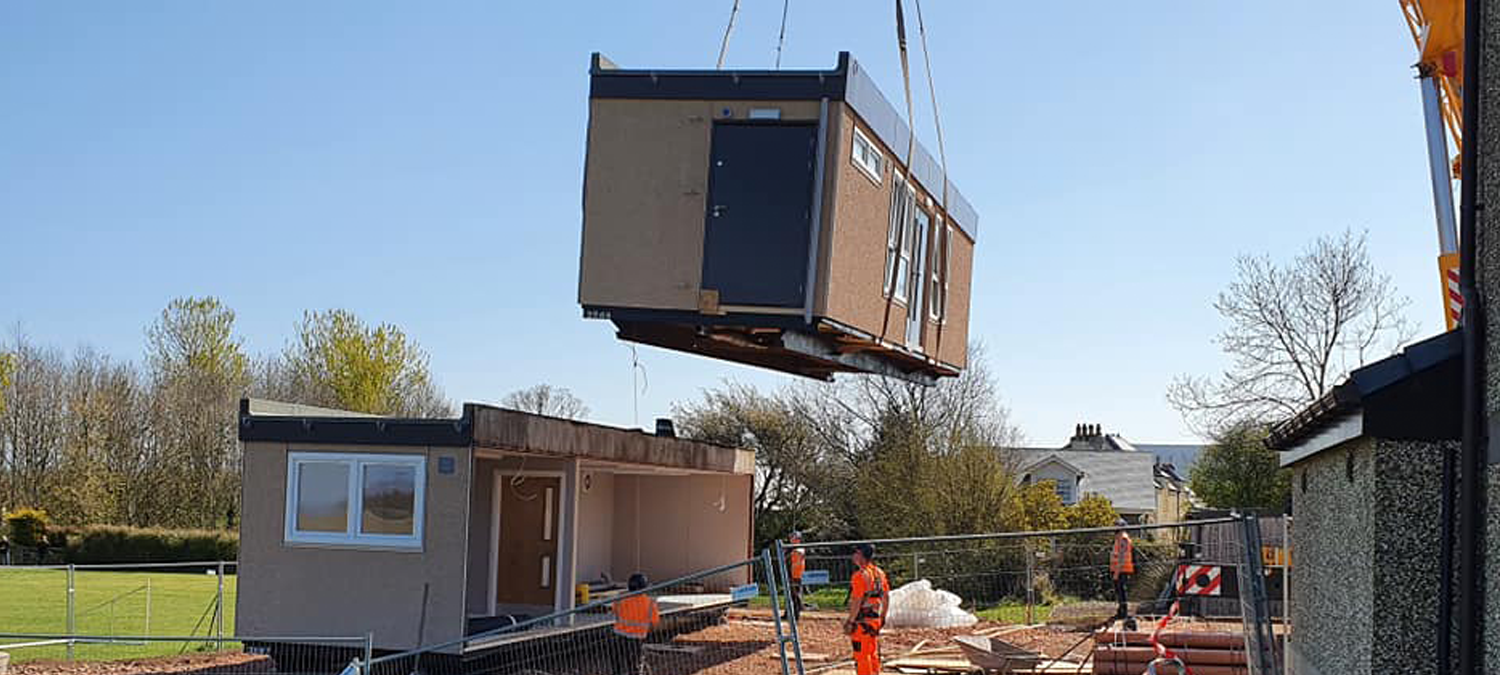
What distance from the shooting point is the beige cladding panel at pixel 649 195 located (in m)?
11.0

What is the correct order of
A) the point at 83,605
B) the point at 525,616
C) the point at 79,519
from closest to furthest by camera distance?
the point at 525,616 < the point at 83,605 < the point at 79,519

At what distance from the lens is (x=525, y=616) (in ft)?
61.0

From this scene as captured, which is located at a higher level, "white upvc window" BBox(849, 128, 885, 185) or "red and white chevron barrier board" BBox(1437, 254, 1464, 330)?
"white upvc window" BBox(849, 128, 885, 185)

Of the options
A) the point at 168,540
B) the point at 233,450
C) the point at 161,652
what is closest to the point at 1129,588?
the point at 161,652

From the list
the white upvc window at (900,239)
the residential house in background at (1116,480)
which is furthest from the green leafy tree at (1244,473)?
the white upvc window at (900,239)

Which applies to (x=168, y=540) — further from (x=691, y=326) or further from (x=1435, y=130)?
(x=1435, y=130)

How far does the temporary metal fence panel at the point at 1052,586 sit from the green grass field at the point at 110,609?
9.23 m

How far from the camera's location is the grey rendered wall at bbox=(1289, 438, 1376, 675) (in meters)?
7.04

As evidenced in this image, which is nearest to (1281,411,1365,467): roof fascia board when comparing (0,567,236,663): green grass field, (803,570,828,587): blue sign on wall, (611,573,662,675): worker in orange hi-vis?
(803,570,828,587): blue sign on wall

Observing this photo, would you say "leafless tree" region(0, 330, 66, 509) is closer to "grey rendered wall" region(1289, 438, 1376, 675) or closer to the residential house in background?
the residential house in background

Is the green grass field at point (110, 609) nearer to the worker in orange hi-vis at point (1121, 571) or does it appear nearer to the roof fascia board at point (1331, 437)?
the worker in orange hi-vis at point (1121, 571)

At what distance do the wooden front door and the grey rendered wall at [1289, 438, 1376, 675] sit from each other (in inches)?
449

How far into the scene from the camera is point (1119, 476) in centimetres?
5641

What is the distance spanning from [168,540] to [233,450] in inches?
337
